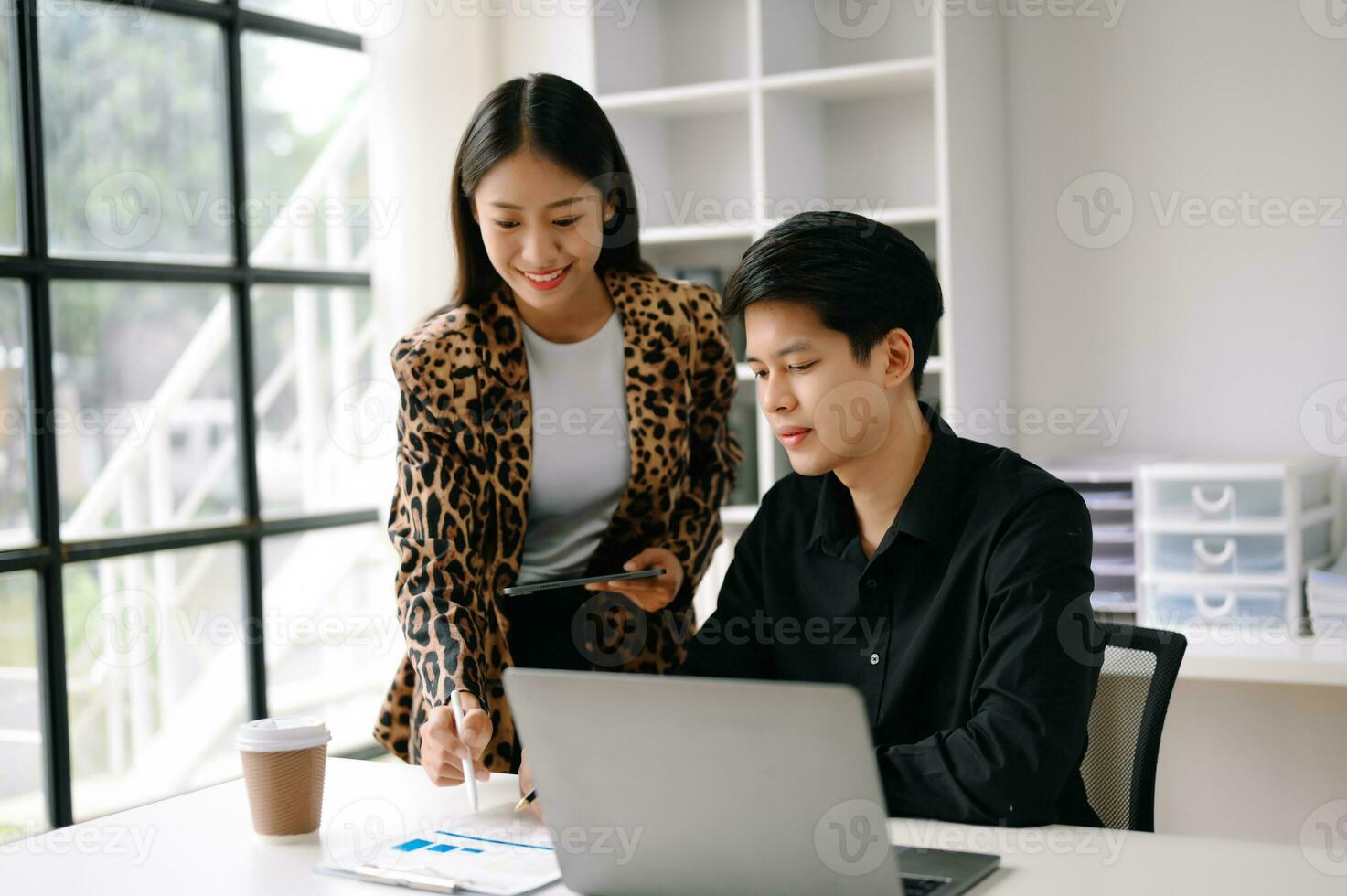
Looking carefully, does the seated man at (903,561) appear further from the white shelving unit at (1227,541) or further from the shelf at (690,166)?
the shelf at (690,166)

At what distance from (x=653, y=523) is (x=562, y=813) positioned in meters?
0.81

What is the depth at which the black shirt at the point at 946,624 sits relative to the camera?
130cm

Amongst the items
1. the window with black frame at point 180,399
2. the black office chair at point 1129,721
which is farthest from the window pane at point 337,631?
the black office chair at point 1129,721

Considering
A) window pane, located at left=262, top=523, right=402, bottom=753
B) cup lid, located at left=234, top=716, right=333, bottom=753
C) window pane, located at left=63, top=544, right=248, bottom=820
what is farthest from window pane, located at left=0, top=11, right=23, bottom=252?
cup lid, located at left=234, top=716, right=333, bottom=753

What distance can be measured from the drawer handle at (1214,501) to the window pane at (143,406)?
200 centimetres

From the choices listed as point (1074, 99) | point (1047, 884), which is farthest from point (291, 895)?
point (1074, 99)

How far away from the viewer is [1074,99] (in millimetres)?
2938

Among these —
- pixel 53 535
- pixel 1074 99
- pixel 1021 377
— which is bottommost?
pixel 53 535

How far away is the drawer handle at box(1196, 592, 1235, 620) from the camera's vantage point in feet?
8.24

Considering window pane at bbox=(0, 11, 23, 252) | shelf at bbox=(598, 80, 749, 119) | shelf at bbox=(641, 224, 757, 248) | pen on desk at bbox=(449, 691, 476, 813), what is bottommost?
pen on desk at bbox=(449, 691, 476, 813)

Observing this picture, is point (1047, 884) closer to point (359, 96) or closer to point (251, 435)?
point (251, 435)

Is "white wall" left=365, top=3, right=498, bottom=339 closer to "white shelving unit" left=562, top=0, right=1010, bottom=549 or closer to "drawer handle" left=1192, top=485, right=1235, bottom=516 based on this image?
"white shelving unit" left=562, top=0, right=1010, bottom=549

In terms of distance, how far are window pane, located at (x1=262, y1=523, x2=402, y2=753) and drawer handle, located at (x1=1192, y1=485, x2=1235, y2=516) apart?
1759 mm

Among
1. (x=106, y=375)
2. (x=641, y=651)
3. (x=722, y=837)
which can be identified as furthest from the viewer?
(x=106, y=375)
